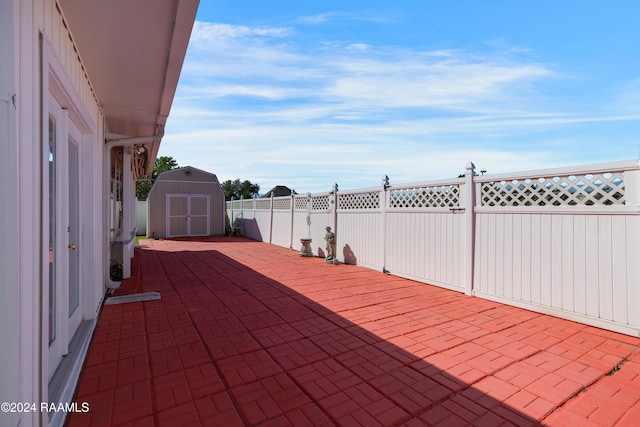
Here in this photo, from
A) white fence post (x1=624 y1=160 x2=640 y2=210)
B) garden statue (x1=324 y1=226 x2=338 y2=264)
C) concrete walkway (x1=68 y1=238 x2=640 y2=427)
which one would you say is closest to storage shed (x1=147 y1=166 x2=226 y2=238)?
garden statue (x1=324 y1=226 x2=338 y2=264)

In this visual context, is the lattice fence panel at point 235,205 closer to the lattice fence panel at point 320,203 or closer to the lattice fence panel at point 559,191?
the lattice fence panel at point 320,203

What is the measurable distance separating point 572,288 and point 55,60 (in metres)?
5.40

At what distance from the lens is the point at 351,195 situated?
790 cm

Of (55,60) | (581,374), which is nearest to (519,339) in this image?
(581,374)

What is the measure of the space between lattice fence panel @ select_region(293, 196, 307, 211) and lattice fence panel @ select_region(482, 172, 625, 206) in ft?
20.4

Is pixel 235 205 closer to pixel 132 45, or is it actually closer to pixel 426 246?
pixel 426 246

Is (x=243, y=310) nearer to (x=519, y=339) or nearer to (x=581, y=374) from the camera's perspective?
(x=519, y=339)

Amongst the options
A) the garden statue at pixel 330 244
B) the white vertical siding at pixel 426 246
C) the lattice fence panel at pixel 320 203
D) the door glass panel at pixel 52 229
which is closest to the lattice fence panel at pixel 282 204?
the lattice fence panel at pixel 320 203

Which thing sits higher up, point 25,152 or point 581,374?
point 25,152

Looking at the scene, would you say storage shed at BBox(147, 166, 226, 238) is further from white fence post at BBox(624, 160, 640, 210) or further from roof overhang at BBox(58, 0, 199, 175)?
white fence post at BBox(624, 160, 640, 210)

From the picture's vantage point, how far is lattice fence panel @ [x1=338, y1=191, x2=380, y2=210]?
7113 millimetres

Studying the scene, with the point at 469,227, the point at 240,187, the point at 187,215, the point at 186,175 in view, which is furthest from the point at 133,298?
the point at 240,187

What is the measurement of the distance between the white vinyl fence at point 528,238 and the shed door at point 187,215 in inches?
412

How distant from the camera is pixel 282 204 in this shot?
11820 mm
